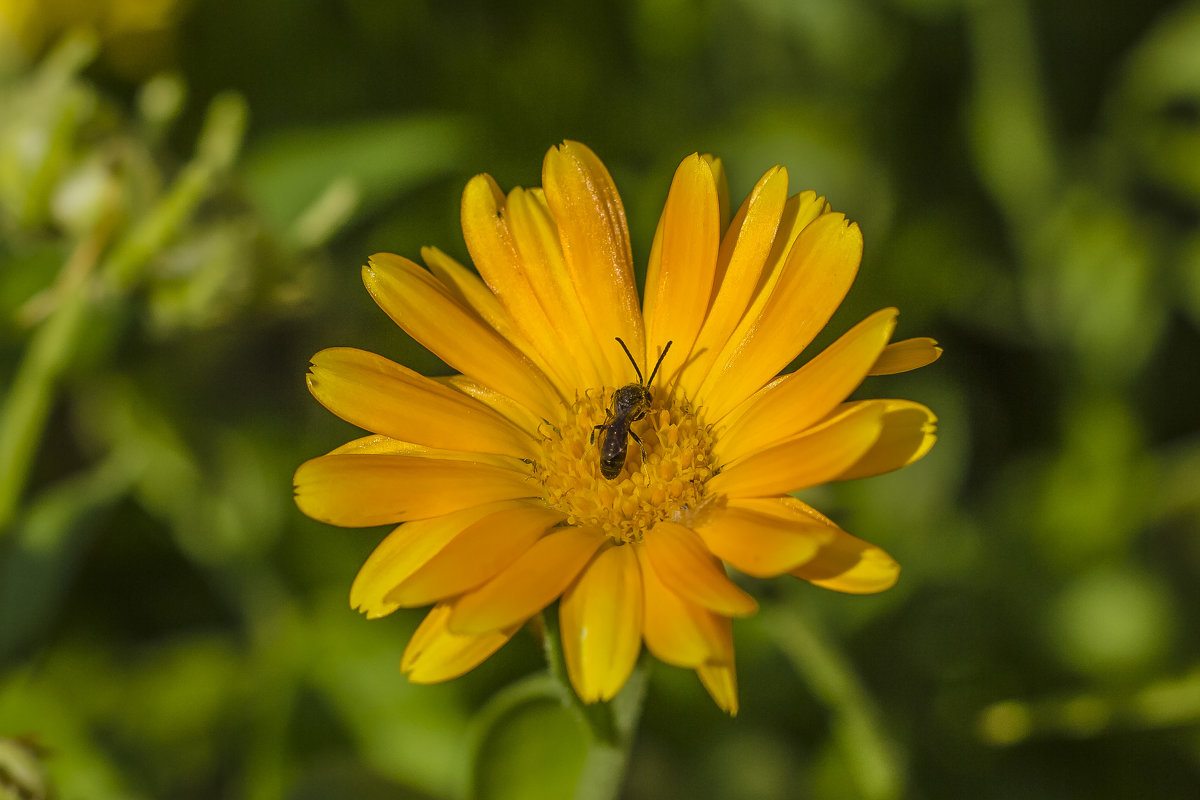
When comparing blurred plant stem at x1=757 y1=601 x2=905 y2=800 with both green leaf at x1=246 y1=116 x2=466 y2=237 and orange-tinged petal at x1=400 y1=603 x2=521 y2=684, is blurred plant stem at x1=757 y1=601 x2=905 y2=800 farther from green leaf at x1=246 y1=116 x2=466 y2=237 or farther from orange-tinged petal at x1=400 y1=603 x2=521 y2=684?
green leaf at x1=246 y1=116 x2=466 y2=237

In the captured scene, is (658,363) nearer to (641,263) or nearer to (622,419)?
(622,419)

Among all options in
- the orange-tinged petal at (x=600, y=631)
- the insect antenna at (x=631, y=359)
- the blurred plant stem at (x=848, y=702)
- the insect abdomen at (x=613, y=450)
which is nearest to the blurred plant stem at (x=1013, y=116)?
the blurred plant stem at (x=848, y=702)

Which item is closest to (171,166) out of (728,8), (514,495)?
(514,495)

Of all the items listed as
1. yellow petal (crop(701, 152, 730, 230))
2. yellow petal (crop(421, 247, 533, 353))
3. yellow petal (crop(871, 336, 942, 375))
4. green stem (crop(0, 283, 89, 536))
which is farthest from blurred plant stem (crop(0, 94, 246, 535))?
yellow petal (crop(871, 336, 942, 375))

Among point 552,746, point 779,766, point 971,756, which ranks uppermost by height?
point 971,756

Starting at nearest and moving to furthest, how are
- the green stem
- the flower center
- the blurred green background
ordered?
the flower center < the green stem < the blurred green background

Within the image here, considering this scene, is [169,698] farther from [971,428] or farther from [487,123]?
[971,428]
